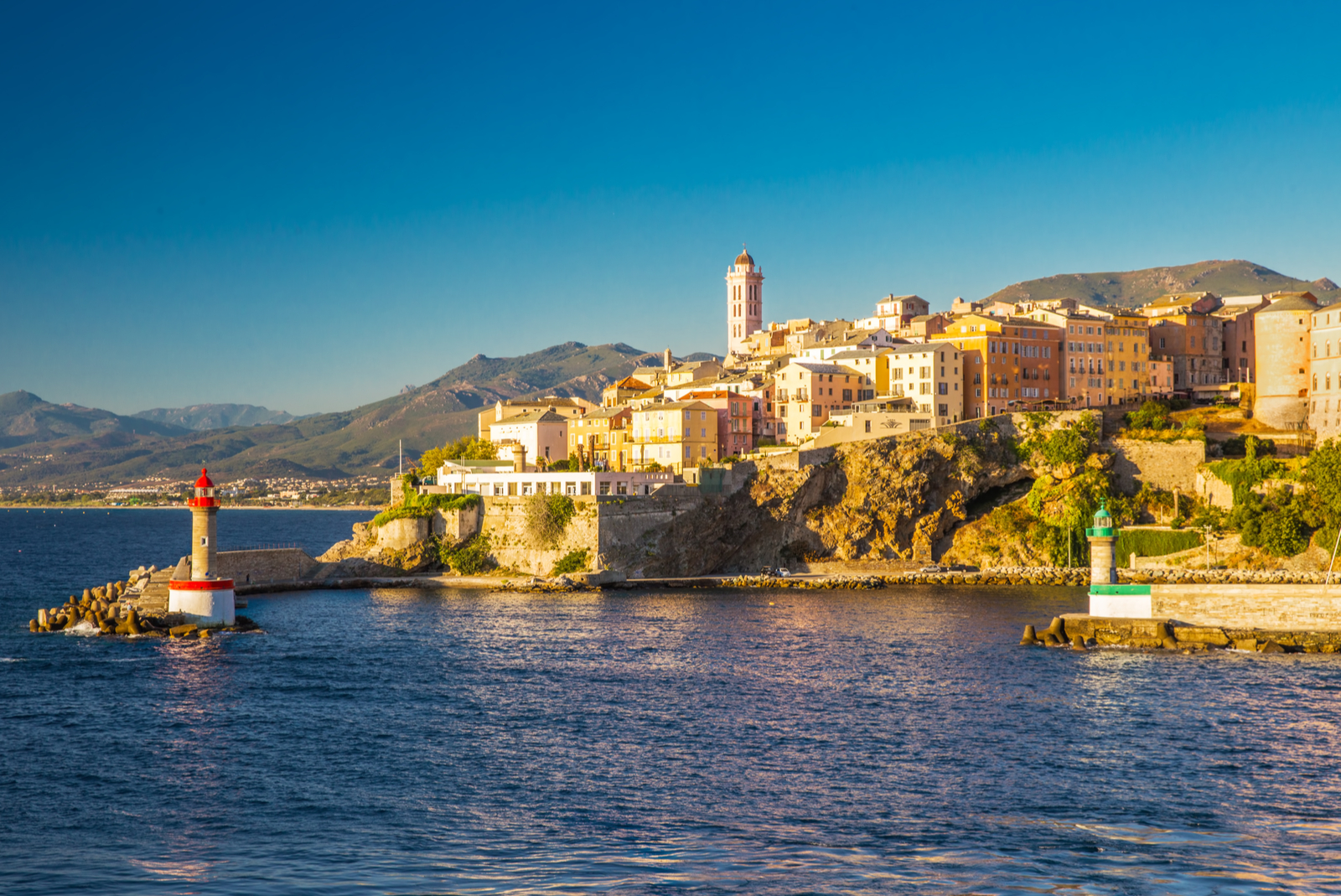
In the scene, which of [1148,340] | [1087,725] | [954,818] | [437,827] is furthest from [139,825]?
[1148,340]

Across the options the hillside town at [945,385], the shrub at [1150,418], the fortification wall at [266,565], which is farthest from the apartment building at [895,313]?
the fortification wall at [266,565]

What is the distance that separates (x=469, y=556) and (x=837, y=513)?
22725 mm

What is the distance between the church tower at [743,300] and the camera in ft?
394

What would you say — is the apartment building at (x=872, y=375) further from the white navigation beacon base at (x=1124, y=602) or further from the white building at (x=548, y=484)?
the white navigation beacon base at (x=1124, y=602)

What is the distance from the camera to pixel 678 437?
8200cm

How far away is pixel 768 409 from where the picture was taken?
Result: 87.4 metres

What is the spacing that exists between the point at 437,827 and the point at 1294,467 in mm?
64458

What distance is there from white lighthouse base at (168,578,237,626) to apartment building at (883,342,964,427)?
160 feet

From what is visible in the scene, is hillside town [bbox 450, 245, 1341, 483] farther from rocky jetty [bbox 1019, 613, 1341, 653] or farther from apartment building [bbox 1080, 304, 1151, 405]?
rocky jetty [bbox 1019, 613, 1341, 653]

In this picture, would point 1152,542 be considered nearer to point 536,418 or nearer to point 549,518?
point 549,518

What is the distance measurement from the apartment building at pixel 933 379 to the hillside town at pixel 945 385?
11 centimetres

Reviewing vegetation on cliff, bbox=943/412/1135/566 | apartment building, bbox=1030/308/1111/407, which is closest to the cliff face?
vegetation on cliff, bbox=943/412/1135/566

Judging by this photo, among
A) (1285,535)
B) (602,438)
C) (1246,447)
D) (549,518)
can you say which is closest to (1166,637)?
(1285,535)

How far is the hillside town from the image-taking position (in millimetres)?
78938
